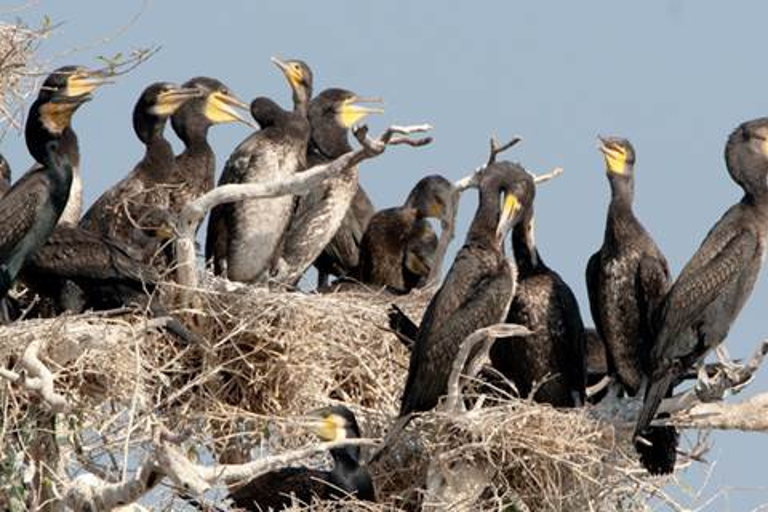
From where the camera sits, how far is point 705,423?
Answer: 13695 mm

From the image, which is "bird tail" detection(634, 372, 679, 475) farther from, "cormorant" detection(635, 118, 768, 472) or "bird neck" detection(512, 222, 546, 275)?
"bird neck" detection(512, 222, 546, 275)

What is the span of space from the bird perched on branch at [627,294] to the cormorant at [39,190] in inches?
96.1

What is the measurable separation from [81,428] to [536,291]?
222cm

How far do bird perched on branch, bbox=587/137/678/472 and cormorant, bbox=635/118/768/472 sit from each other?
8.4 inches

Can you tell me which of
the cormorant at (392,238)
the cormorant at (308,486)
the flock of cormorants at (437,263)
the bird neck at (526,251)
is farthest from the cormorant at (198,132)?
the cormorant at (308,486)

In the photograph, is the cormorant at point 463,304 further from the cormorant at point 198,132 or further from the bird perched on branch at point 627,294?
the cormorant at point 198,132

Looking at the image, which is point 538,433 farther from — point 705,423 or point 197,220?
point 197,220

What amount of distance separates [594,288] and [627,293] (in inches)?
7.4

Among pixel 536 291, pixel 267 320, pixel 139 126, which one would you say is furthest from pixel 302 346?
pixel 139 126

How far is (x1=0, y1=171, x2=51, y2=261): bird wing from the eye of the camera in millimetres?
13930

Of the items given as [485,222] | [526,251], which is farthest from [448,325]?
[526,251]

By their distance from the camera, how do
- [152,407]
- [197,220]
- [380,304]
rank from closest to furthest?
[152,407] < [197,220] < [380,304]

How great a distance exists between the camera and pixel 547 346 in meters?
13.8

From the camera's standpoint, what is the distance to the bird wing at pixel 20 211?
548 inches
